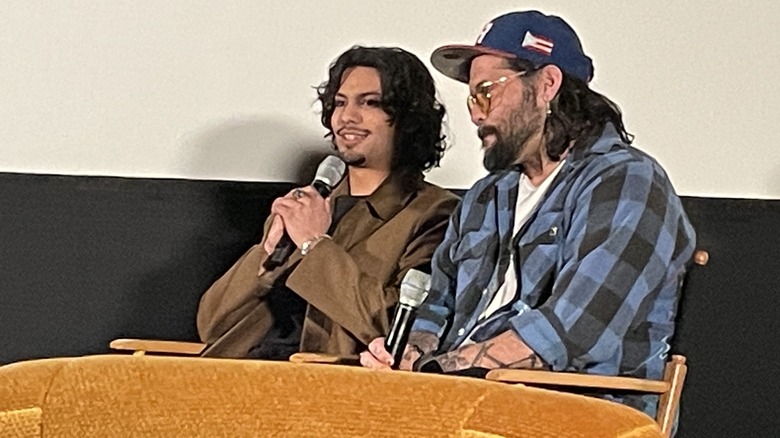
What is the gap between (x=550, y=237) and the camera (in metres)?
2.01

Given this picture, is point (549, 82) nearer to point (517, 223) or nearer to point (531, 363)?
point (517, 223)

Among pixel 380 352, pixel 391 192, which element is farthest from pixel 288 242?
pixel 380 352

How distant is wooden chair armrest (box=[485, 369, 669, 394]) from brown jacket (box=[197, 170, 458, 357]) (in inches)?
21.4

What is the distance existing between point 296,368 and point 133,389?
5.2 inches

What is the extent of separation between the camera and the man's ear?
2123mm

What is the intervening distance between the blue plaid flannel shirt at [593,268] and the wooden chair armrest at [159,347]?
23.0 inches

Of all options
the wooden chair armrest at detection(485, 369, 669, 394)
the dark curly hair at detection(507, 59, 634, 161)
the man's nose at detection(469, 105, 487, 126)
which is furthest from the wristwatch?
the wooden chair armrest at detection(485, 369, 669, 394)

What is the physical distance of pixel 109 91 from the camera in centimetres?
267

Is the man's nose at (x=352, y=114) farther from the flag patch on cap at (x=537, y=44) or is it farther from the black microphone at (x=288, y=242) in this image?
the flag patch on cap at (x=537, y=44)

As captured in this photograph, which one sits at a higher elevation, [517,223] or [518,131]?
[518,131]

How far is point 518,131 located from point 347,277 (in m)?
0.44

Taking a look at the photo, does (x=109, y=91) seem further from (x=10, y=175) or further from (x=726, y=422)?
(x=726, y=422)

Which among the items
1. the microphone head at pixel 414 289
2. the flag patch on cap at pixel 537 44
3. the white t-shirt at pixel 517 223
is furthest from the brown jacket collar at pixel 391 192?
the flag patch on cap at pixel 537 44

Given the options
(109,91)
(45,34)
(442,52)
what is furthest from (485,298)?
(45,34)
